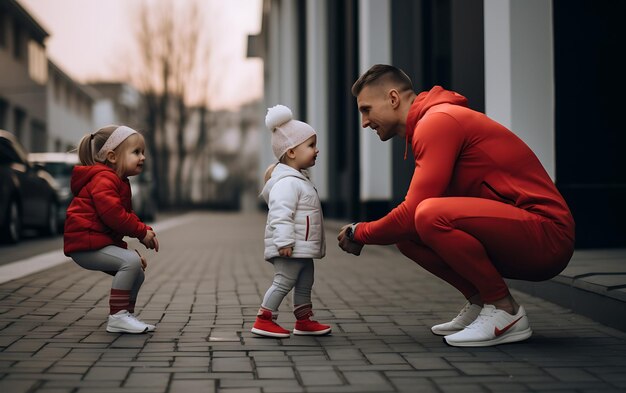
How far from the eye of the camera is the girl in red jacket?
4.56 meters

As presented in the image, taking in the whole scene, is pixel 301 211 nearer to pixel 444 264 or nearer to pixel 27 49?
pixel 444 264

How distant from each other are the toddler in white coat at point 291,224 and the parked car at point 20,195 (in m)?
8.74

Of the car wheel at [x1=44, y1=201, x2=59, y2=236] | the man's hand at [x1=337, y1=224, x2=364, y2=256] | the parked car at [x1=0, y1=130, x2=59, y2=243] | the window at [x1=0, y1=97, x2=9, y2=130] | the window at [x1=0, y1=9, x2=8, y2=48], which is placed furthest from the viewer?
the window at [x1=0, y1=9, x2=8, y2=48]

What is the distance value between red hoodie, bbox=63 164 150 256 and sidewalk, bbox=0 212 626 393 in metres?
0.51

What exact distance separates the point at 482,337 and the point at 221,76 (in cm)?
4318

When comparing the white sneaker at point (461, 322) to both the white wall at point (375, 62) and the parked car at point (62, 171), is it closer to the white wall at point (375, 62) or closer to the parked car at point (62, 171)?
the white wall at point (375, 62)

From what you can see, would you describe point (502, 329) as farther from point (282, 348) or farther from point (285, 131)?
point (285, 131)

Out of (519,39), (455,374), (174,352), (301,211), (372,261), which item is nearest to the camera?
(455,374)

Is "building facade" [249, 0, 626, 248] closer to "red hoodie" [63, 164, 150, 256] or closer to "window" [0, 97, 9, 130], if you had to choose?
"red hoodie" [63, 164, 150, 256]

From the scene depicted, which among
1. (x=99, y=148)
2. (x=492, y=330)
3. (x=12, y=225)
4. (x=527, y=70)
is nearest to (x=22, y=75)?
(x=12, y=225)

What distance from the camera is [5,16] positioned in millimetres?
34688

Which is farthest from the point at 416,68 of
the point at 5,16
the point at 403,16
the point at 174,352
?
the point at 5,16

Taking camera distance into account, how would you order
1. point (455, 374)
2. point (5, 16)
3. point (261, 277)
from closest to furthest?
1. point (455, 374)
2. point (261, 277)
3. point (5, 16)

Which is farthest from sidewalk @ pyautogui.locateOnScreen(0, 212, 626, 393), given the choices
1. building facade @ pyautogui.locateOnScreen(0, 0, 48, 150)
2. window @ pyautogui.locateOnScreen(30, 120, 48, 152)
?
window @ pyautogui.locateOnScreen(30, 120, 48, 152)
